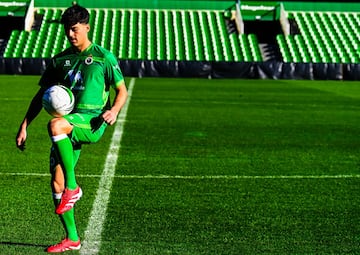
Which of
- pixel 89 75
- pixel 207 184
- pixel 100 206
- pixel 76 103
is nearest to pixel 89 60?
pixel 89 75

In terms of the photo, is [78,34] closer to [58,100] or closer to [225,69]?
[58,100]

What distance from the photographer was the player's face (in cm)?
598

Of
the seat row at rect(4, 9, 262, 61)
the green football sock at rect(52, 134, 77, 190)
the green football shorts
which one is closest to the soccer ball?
the green football shorts

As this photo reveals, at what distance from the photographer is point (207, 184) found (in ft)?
31.6

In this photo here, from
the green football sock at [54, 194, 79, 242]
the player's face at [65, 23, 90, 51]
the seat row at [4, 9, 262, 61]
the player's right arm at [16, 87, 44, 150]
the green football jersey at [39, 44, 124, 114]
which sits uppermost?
the player's face at [65, 23, 90, 51]

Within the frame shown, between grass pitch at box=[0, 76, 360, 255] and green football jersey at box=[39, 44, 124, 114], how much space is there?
1.15 meters

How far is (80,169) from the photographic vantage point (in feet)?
34.4

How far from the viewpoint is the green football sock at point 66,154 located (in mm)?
5887

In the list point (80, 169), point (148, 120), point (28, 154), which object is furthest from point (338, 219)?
point (148, 120)

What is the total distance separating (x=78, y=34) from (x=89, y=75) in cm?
34

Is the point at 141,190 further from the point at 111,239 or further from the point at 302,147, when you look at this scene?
the point at 302,147

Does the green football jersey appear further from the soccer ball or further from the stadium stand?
the stadium stand

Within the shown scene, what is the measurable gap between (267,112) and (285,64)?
15774 millimetres

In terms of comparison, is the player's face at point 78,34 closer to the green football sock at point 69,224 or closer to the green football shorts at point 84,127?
the green football shorts at point 84,127
